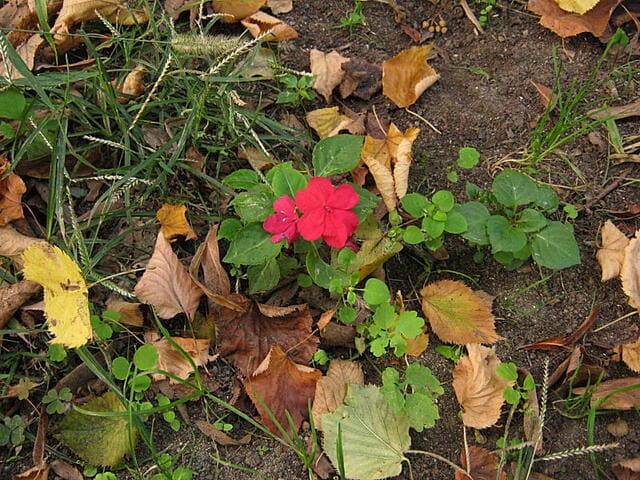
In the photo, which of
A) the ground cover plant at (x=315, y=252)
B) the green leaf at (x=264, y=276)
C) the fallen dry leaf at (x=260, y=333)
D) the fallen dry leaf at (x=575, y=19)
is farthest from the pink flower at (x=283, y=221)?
the fallen dry leaf at (x=575, y=19)

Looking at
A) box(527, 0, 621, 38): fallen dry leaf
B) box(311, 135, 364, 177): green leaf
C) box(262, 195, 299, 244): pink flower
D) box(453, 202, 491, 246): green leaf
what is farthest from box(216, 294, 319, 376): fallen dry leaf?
box(527, 0, 621, 38): fallen dry leaf

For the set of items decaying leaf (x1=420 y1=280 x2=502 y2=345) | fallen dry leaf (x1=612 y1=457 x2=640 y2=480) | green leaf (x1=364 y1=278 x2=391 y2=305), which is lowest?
fallen dry leaf (x1=612 y1=457 x2=640 y2=480)

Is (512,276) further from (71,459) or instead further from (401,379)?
(71,459)

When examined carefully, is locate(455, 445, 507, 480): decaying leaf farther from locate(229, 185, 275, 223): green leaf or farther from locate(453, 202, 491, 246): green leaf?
locate(229, 185, 275, 223): green leaf

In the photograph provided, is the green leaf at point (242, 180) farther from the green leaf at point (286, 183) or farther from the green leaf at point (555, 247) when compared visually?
Answer: the green leaf at point (555, 247)

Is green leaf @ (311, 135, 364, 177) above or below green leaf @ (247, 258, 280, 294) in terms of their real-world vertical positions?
above

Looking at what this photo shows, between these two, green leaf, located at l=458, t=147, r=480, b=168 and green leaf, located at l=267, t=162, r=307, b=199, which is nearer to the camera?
green leaf, located at l=267, t=162, r=307, b=199
